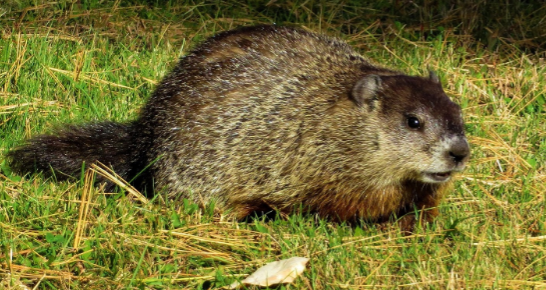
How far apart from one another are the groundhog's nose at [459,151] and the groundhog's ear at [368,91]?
1.42 feet

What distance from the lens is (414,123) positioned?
3684 millimetres

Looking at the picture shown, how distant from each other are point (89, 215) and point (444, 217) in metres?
1.59

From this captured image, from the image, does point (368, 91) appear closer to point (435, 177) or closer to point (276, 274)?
point (435, 177)

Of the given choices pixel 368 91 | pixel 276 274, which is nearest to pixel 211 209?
pixel 276 274

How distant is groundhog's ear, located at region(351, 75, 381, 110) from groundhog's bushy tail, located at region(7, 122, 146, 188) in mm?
1140

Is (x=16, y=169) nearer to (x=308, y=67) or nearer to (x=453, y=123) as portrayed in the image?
(x=308, y=67)

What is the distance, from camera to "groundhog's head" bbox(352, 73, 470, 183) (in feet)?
11.8

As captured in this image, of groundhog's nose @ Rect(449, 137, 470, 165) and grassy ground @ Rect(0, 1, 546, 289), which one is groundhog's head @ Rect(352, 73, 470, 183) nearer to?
groundhog's nose @ Rect(449, 137, 470, 165)

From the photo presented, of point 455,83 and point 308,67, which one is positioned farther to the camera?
point 455,83

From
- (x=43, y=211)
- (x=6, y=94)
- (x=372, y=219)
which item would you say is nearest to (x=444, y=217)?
(x=372, y=219)

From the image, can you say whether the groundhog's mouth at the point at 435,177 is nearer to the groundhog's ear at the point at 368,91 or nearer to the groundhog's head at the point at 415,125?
the groundhog's head at the point at 415,125

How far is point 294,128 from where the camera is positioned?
3951 mm

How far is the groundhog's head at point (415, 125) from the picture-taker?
142 inches

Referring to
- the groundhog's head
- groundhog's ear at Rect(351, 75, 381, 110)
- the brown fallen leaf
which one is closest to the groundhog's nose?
the groundhog's head
